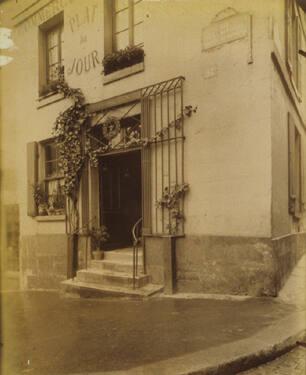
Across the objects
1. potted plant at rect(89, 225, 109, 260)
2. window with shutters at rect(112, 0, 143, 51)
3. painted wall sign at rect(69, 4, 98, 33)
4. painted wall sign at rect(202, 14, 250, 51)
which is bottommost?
potted plant at rect(89, 225, 109, 260)

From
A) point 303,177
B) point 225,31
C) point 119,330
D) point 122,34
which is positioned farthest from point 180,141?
point 303,177

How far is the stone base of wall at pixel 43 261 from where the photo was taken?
8.87 meters

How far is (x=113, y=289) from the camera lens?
21.3 feet

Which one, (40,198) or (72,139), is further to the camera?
(40,198)

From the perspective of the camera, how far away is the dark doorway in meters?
8.44

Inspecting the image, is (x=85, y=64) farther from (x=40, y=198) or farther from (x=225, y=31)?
(x=225, y=31)

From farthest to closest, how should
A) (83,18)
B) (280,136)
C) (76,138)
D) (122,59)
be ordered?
(83,18), (76,138), (122,59), (280,136)

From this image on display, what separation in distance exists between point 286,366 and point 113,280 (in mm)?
3780

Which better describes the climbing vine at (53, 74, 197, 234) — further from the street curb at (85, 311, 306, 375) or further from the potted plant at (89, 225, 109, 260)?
the street curb at (85, 311, 306, 375)

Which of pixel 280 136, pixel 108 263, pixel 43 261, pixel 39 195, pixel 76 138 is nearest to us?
pixel 280 136

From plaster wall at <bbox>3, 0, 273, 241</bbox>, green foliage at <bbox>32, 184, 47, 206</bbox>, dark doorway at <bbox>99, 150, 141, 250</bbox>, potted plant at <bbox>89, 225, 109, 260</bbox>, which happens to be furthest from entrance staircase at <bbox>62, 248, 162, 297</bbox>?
green foliage at <bbox>32, 184, 47, 206</bbox>

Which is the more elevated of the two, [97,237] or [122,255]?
[97,237]

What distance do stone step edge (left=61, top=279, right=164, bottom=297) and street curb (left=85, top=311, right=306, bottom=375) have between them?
253 centimetres

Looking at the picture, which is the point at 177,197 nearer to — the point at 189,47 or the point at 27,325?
the point at 189,47
